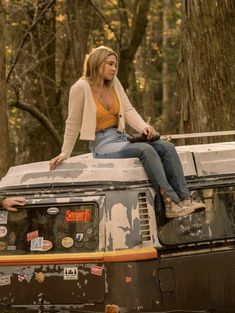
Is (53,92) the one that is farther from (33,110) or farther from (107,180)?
(107,180)

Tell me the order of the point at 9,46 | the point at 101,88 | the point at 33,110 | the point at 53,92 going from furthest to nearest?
the point at 9,46, the point at 53,92, the point at 33,110, the point at 101,88

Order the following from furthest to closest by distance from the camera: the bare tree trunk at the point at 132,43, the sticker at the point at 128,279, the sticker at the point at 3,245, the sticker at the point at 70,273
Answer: the bare tree trunk at the point at 132,43 < the sticker at the point at 3,245 < the sticker at the point at 70,273 < the sticker at the point at 128,279

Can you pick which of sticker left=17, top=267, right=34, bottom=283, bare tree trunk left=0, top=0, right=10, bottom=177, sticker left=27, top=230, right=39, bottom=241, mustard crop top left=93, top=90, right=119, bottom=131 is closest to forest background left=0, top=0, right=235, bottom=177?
bare tree trunk left=0, top=0, right=10, bottom=177

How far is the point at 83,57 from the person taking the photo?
16.1 meters

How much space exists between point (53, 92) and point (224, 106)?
727 centimetres

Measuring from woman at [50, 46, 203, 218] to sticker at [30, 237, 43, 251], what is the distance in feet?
1.93

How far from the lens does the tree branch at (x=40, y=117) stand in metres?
13.4

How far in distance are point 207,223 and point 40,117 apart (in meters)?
8.09

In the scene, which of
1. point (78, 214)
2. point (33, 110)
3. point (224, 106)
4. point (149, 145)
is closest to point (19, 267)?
point (78, 214)

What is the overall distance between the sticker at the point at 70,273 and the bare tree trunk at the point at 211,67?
4.05m

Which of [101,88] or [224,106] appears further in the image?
[224,106]

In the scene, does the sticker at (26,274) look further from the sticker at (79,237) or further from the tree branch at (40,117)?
the tree branch at (40,117)

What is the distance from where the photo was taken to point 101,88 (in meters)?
6.61

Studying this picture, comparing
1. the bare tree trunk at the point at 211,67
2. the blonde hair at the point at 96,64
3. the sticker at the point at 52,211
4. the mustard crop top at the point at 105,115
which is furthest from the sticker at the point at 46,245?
the bare tree trunk at the point at 211,67
